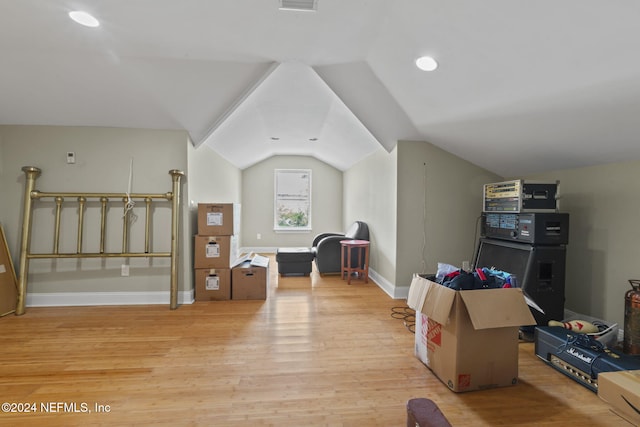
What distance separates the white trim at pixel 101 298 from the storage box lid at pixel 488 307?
9.04 ft

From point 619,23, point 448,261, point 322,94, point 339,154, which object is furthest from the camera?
point 339,154

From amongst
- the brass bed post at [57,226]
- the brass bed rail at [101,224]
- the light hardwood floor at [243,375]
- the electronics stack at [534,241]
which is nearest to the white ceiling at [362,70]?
the electronics stack at [534,241]

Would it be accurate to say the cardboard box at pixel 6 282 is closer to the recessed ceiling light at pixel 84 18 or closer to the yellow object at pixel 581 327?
the recessed ceiling light at pixel 84 18

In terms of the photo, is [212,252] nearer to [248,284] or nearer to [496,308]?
[248,284]

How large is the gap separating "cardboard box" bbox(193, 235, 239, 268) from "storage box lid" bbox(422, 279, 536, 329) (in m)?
2.42

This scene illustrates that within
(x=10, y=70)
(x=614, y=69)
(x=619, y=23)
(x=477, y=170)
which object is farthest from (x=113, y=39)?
(x=477, y=170)

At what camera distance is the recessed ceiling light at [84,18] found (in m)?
1.86

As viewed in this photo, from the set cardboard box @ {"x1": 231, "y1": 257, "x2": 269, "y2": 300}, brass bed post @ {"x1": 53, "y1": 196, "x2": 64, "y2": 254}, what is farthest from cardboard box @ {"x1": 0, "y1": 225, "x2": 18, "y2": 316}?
cardboard box @ {"x1": 231, "y1": 257, "x2": 269, "y2": 300}

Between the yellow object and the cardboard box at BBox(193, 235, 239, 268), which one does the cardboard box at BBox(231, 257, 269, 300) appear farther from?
the yellow object

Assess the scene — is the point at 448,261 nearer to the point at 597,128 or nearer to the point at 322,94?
the point at 597,128

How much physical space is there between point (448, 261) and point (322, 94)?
8.16ft

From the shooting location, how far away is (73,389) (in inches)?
67.1

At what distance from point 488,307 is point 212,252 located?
282 centimetres

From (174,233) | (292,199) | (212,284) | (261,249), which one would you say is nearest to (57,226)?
(174,233)
